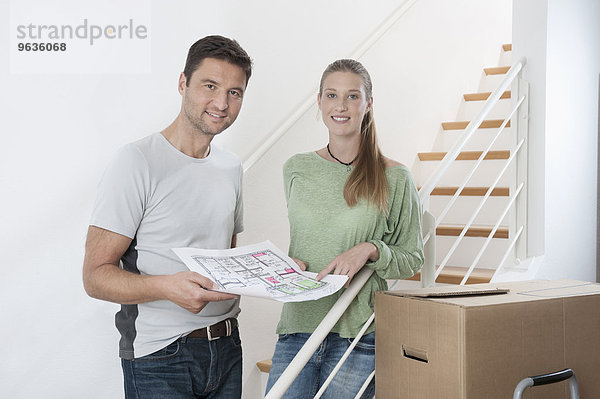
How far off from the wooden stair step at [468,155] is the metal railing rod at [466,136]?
2.01ft

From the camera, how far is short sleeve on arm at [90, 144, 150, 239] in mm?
1310

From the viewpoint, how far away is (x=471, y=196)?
329 cm

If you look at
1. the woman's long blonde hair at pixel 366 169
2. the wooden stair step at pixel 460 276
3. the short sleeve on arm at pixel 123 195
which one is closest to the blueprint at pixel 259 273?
the short sleeve on arm at pixel 123 195

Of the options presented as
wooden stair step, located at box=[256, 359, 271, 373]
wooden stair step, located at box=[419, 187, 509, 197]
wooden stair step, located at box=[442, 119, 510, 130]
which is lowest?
wooden stair step, located at box=[256, 359, 271, 373]

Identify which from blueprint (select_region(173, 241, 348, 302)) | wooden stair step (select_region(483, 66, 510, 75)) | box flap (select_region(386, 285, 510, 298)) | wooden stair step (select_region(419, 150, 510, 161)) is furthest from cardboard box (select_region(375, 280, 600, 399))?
wooden stair step (select_region(483, 66, 510, 75))

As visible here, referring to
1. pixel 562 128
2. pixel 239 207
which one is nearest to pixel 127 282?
pixel 239 207

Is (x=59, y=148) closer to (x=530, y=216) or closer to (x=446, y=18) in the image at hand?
(x=530, y=216)

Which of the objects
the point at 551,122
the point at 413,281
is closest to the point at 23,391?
the point at 413,281

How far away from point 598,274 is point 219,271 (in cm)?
231

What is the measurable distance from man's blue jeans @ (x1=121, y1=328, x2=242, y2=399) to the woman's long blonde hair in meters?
0.50

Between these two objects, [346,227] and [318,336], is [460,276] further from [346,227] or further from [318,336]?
[318,336]

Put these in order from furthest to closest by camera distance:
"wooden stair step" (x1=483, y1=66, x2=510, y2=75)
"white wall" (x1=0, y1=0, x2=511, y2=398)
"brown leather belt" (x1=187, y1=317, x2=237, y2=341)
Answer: "wooden stair step" (x1=483, y1=66, x2=510, y2=75) → "white wall" (x1=0, y1=0, x2=511, y2=398) → "brown leather belt" (x1=187, y1=317, x2=237, y2=341)

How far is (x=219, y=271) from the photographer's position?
1.32 meters

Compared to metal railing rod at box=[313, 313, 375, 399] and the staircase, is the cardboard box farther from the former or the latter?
the staircase
